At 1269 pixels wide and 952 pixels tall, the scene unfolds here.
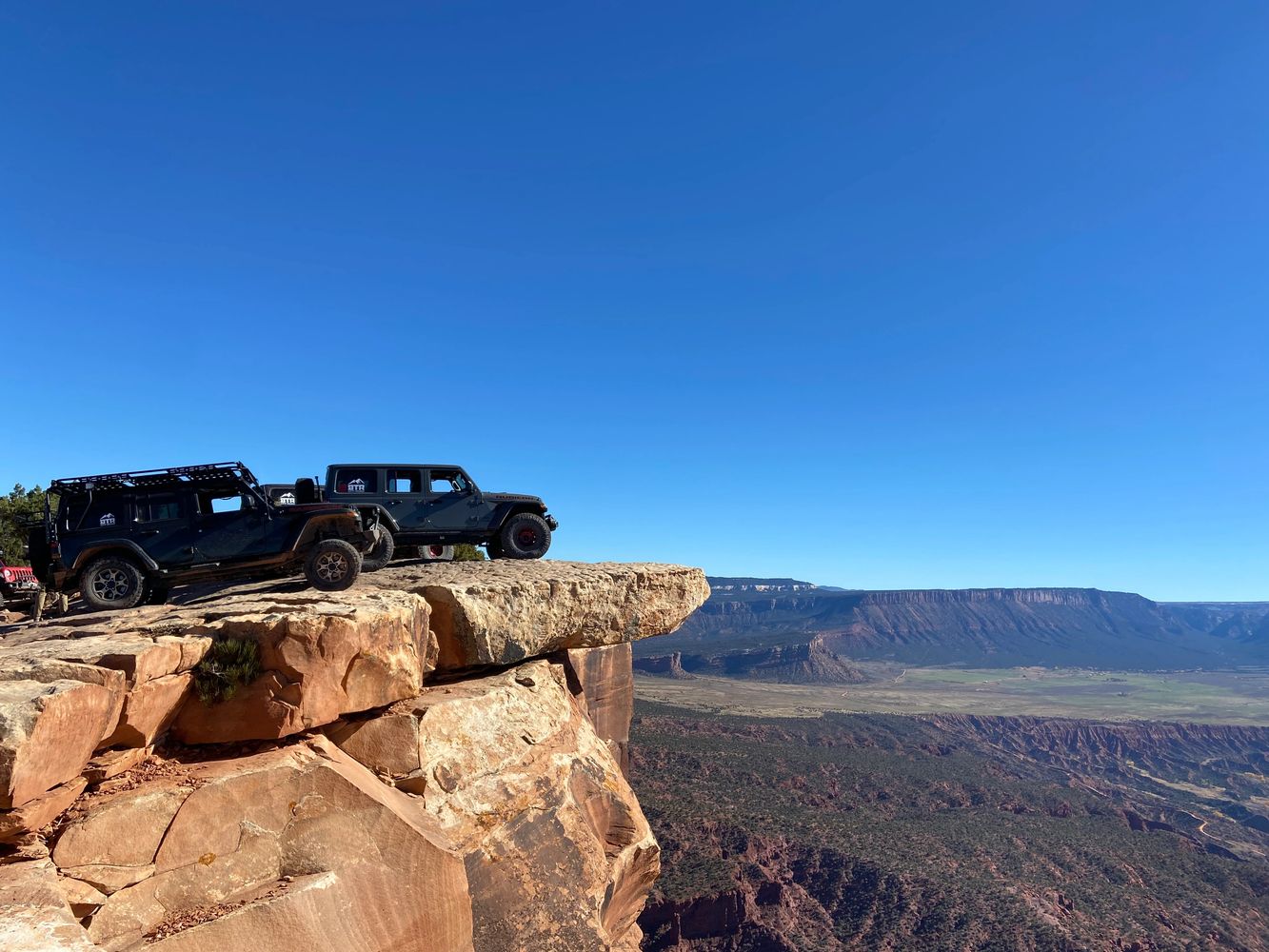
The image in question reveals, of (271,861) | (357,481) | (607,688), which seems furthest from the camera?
(607,688)

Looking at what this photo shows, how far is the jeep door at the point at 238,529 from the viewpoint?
13398 mm

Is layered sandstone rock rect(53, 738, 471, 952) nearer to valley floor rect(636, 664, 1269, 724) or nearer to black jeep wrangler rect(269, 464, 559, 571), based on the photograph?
black jeep wrangler rect(269, 464, 559, 571)

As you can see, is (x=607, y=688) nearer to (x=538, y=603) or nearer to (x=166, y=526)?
(x=538, y=603)

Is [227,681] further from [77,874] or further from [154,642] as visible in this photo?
[77,874]

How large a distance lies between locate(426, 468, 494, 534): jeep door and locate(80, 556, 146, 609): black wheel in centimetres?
588

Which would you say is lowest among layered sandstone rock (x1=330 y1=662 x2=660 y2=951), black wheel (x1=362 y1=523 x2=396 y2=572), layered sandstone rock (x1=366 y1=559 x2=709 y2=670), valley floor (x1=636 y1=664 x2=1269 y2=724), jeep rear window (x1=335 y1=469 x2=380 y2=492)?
valley floor (x1=636 y1=664 x2=1269 y2=724)

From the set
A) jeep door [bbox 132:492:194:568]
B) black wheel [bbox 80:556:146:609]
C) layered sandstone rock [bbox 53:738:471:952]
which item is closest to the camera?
layered sandstone rock [bbox 53:738:471:952]

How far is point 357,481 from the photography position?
1678 centimetres

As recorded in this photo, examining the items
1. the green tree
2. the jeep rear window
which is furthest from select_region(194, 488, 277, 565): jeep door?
the green tree

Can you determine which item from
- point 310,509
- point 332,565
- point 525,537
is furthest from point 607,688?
point 310,509

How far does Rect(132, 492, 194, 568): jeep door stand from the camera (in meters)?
13.1

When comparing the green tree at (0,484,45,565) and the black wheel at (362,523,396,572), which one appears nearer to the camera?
the black wheel at (362,523,396,572)

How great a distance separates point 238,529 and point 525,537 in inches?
255

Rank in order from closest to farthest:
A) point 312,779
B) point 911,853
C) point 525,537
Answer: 1. point 312,779
2. point 525,537
3. point 911,853
